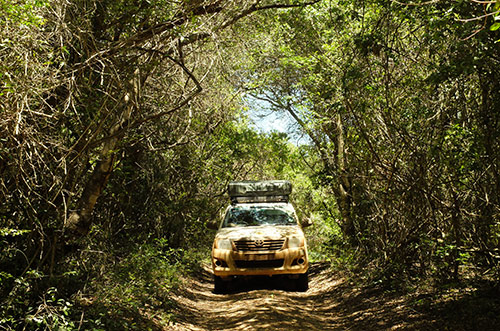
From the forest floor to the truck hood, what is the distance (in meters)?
1.23

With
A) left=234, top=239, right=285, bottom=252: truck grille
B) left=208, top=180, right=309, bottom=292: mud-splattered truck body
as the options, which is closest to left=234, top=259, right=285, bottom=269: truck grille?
left=208, top=180, right=309, bottom=292: mud-splattered truck body

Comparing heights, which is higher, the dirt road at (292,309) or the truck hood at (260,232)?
the truck hood at (260,232)

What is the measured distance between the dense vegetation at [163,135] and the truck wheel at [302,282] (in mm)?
1528

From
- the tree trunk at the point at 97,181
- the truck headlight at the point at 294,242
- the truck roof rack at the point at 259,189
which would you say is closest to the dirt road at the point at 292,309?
the truck headlight at the point at 294,242

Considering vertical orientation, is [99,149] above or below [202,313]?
above

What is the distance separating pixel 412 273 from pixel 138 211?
7394 millimetres

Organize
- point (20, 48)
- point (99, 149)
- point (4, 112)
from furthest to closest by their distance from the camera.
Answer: point (99, 149) < point (20, 48) < point (4, 112)

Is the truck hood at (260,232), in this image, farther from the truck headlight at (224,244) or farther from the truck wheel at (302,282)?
the truck wheel at (302,282)

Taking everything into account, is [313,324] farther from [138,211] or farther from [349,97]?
[138,211]

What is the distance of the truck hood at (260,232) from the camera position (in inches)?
400

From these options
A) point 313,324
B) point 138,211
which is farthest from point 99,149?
point 138,211

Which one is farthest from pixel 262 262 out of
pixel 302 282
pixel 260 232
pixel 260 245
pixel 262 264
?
pixel 302 282

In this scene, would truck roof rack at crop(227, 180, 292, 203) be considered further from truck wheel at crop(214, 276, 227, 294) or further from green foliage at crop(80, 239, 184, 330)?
green foliage at crop(80, 239, 184, 330)

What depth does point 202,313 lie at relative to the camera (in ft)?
29.1
